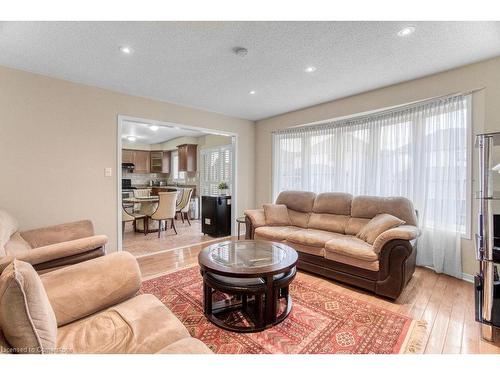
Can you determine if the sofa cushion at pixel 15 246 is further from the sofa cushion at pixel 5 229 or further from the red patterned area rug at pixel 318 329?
the red patterned area rug at pixel 318 329

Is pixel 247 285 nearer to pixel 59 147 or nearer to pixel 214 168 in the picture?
pixel 59 147

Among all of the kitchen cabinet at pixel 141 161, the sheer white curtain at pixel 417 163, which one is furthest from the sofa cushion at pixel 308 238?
the kitchen cabinet at pixel 141 161

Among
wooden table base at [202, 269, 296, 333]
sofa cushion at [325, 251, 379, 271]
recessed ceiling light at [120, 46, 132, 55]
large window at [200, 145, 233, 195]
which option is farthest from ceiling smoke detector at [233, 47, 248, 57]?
large window at [200, 145, 233, 195]

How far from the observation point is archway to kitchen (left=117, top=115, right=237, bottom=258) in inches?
171

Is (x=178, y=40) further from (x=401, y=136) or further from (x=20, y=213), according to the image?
(x=401, y=136)

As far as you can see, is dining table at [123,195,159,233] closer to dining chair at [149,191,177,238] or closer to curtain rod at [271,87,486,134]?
dining chair at [149,191,177,238]

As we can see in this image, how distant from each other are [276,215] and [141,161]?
6.37m

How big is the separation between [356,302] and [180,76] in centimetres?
324

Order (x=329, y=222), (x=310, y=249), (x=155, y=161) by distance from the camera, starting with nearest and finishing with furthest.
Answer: (x=310, y=249) → (x=329, y=222) → (x=155, y=161)

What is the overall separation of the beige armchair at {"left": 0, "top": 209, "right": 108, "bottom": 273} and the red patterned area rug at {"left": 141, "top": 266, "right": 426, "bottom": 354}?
2.62ft

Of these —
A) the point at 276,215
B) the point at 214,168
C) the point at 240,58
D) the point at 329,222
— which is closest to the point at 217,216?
the point at 276,215

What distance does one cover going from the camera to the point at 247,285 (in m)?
1.85

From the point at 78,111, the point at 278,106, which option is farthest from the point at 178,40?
the point at 278,106

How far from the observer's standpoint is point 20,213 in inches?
107
